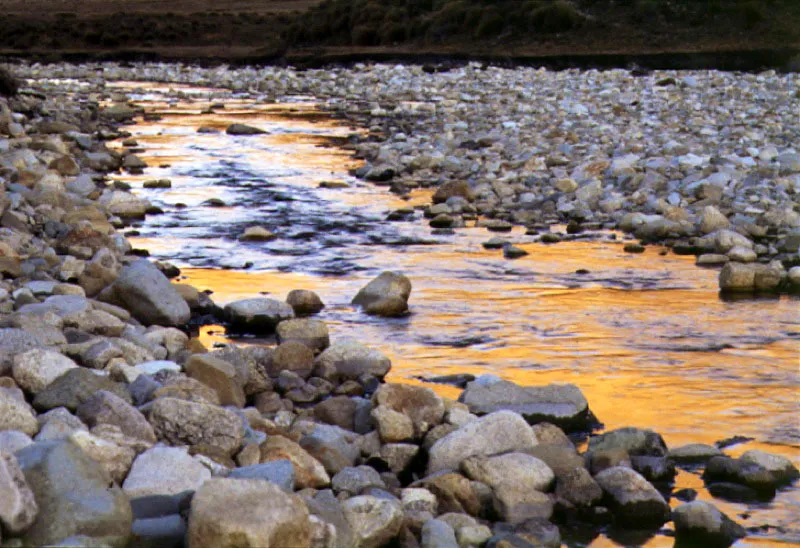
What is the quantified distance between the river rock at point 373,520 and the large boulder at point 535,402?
1411 millimetres

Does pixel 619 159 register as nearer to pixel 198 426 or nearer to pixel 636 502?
pixel 636 502

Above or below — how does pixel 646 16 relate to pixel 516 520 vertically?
above

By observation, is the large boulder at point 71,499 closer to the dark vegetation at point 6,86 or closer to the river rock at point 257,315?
the river rock at point 257,315

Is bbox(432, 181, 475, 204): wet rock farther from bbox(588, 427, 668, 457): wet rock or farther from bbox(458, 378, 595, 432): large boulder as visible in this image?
bbox(588, 427, 668, 457): wet rock

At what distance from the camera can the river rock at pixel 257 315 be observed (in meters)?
6.61

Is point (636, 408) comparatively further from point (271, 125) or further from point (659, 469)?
point (271, 125)

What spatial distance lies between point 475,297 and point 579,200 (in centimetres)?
330

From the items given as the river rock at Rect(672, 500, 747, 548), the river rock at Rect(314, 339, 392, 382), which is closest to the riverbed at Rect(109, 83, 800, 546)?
the river rock at Rect(672, 500, 747, 548)

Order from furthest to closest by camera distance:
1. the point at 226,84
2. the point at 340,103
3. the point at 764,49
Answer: the point at 226,84
the point at 764,49
the point at 340,103

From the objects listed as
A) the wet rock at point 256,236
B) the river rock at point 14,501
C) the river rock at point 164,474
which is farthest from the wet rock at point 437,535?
the wet rock at point 256,236

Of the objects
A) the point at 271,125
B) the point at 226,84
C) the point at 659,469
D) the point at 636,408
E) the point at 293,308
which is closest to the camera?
the point at 659,469

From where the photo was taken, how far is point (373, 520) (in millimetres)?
3600

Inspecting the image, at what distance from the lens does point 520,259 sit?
8.57 m

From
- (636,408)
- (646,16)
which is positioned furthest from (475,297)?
(646,16)
